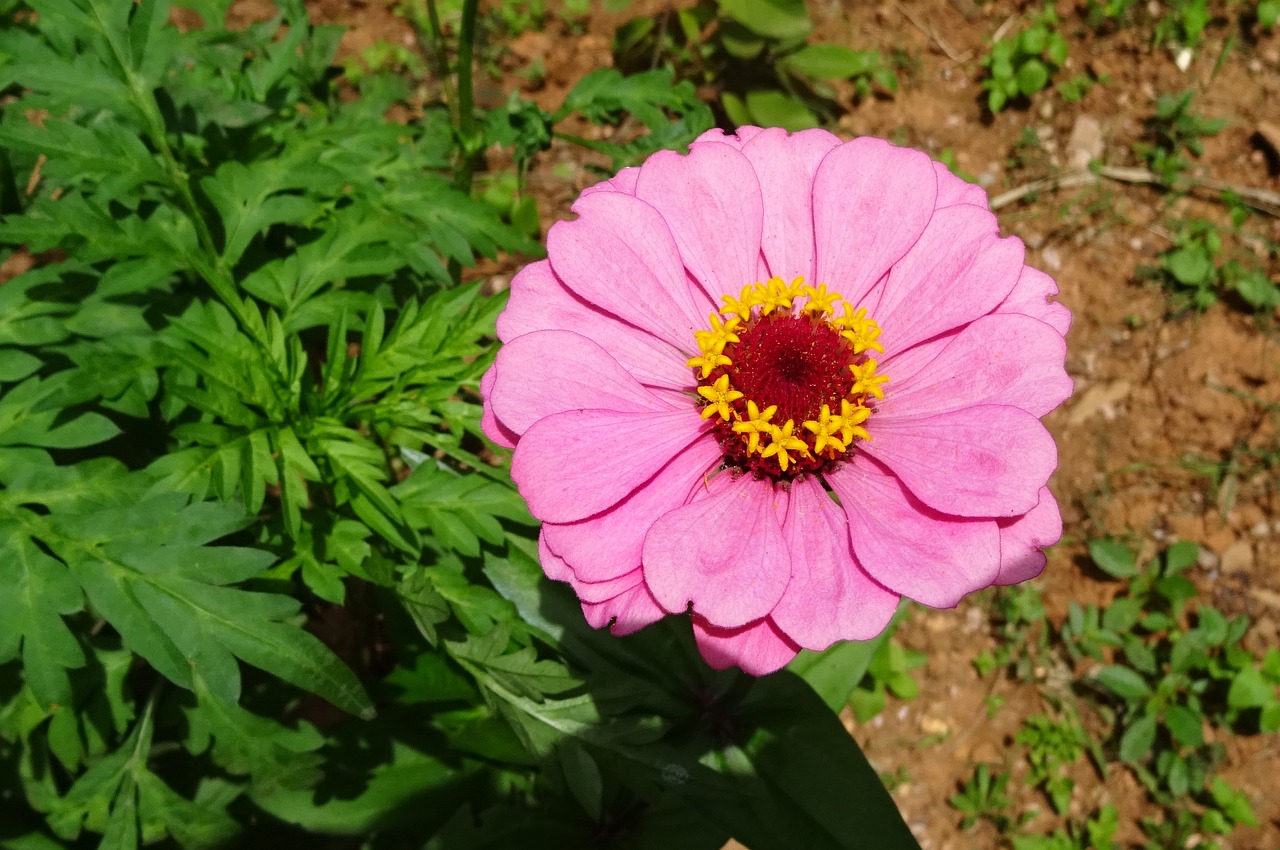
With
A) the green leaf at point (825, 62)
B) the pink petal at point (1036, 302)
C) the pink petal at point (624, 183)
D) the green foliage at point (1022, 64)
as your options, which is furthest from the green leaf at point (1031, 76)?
the pink petal at point (624, 183)

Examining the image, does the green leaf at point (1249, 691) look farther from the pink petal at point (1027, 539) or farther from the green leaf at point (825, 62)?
the green leaf at point (825, 62)

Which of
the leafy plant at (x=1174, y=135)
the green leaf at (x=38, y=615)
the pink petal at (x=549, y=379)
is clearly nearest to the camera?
the pink petal at (x=549, y=379)

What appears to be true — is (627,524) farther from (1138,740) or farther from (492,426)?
(1138,740)

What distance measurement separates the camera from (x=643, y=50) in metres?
3.55

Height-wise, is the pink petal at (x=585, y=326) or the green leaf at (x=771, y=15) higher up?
the pink petal at (x=585, y=326)

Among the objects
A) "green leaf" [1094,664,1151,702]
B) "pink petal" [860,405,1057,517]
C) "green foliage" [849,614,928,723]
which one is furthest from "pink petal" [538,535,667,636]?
"green leaf" [1094,664,1151,702]

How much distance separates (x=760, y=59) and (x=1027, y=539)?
8.87 ft

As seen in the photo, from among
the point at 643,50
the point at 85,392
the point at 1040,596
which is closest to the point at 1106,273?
the point at 1040,596

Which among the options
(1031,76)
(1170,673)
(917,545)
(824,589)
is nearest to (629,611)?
(824,589)

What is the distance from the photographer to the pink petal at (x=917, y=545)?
4.21 feet

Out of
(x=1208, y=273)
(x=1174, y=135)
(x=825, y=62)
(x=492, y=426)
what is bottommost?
(x=1208, y=273)

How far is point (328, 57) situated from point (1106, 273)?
2.61 m

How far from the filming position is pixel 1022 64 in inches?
140

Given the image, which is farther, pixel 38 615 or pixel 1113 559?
pixel 1113 559
